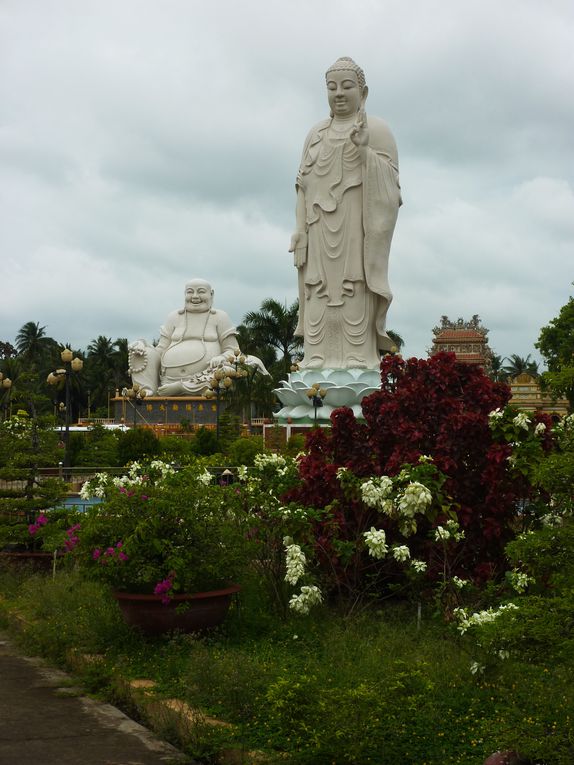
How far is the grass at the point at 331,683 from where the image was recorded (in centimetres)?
346

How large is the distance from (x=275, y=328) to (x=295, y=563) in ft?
Answer: 99.3

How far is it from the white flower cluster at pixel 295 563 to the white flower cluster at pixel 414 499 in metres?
0.62

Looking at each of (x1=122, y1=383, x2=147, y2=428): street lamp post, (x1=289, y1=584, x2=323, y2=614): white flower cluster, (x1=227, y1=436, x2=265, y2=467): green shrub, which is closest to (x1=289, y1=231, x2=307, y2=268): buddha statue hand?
(x1=227, y1=436, x2=265, y2=467): green shrub

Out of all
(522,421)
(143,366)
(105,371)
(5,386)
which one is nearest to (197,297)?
(143,366)

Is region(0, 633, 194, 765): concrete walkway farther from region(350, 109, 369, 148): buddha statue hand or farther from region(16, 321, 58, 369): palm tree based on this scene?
region(16, 321, 58, 369): palm tree

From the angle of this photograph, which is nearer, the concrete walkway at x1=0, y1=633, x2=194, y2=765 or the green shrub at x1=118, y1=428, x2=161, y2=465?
the concrete walkway at x1=0, y1=633, x2=194, y2=765

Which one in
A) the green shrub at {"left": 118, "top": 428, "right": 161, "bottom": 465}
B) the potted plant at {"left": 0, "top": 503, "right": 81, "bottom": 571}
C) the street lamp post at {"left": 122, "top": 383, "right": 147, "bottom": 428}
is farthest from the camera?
the street lamp post at {"left": 122, "top": 383, "right": 147, "bottom": 428}

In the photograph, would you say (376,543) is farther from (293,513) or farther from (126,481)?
(126,481)

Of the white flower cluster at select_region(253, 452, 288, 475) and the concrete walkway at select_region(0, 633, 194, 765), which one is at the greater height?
the white flower cluster at select_region(253, 452, 288, 475)

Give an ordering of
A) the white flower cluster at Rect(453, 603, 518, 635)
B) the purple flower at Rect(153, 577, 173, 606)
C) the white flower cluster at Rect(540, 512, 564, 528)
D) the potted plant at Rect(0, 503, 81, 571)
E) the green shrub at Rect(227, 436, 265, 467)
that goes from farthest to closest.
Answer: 1. the green shrub at Rect(227, 436, 265, 467)
2. the potted plant at Rect(0, 503, 81, 571)
3. the white flower cluster at Rect(540, 512, 564, 528)
4. the purple flower at Rect(153, 577, 173, 606)
5. the white flower cluster at Rect(453, 603, 518, 635)

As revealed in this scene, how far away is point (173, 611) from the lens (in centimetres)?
514

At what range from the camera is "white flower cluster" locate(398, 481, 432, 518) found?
205 inches

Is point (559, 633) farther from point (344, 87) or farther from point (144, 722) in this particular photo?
point (344, 87)

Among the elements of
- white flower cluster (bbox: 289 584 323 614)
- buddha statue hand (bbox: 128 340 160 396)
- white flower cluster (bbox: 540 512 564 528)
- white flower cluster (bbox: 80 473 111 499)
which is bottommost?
white flower cluster (bbox: 289 584 323 614)
